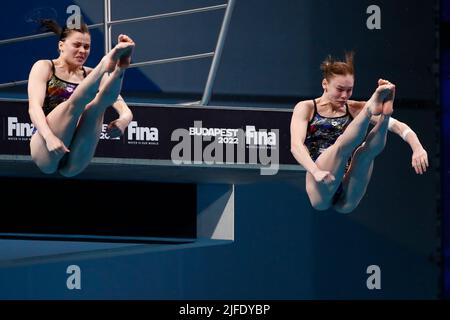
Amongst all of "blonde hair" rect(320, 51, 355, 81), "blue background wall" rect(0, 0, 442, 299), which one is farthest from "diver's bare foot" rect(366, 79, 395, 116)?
"blue background wall" rect(0, 0, 442, 299)

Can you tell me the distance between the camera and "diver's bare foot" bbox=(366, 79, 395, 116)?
5.02 m

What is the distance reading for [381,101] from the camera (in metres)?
5.05

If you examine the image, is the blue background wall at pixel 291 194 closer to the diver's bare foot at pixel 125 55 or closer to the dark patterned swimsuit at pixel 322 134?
the dark patterned swimsuit at pixel 322 134

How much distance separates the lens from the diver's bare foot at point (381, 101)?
502 cm

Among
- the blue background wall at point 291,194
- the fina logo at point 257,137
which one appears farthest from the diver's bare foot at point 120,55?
the blue background wall at point 291,194

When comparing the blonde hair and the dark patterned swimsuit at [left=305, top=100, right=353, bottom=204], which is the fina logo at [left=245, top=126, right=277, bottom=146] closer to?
the dark patterned swimsuit at [left=305, top=100, right=353, bottom=204]

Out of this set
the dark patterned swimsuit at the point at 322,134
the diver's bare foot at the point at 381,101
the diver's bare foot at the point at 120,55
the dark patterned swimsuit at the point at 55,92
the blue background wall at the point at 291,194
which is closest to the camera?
the diver's bare foot at the point at 120,55

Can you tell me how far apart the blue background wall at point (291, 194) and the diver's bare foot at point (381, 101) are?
2.32m

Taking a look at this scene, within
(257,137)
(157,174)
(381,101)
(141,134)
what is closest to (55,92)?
(141,134)

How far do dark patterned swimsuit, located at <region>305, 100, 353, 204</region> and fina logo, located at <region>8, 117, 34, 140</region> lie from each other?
48.1 inches

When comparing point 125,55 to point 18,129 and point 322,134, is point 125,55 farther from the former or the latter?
point 322,134

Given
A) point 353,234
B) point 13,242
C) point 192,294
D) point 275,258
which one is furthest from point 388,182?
point 13,242

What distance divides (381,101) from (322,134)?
1.89 ft

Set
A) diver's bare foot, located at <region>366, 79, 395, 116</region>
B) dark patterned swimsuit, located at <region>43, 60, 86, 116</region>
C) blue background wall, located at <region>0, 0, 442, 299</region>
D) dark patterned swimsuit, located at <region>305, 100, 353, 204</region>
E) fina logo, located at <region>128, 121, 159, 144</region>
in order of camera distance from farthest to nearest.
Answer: blue background wall, located at <region>0, 0, 442, 299</region> < dark patterned swimsuit, located at <region>305, 100, 353, 204</region> < fina logo, located at <region>128, 121, 159, 144</region> < dark patterned swimsuit, located at <region>43, 60, 86, 116</region> < diver's bare foot, located at <region>366, 79, 395, 116</region>
